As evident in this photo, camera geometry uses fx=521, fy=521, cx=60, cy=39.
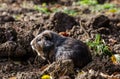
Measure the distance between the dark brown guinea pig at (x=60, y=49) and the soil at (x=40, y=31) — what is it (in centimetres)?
14

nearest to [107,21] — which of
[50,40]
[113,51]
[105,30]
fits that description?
[105,30]

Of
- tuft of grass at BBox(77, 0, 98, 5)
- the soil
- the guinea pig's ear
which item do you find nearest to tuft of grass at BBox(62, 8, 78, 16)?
the soil

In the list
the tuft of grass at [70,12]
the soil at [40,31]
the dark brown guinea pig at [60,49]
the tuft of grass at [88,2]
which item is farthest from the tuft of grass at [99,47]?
the tuft of grass at [88,2]

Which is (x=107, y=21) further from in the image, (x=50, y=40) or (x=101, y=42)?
(x=50, y=40)

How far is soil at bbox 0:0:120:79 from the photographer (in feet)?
22.9

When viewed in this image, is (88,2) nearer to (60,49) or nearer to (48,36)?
(48,36)

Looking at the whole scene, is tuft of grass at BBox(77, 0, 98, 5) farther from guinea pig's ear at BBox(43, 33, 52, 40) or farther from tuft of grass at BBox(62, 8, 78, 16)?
guinea pig's ear at BBox(43, 33, 52, 40)

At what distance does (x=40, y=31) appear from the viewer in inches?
→ 373

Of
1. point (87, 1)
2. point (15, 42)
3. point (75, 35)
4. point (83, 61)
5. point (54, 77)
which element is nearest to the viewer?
point (54, 77)

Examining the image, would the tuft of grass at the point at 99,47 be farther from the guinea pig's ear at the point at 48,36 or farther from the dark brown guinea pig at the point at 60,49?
the guinea pig's ear at the point at 48,36

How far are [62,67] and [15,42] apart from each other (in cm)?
162

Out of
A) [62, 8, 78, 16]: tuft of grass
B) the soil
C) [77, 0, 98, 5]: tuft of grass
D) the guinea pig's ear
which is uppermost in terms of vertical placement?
the guinea pig's ear

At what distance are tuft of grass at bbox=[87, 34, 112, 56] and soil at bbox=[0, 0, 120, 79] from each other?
0.28 feet

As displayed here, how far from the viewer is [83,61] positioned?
767 centimetres
